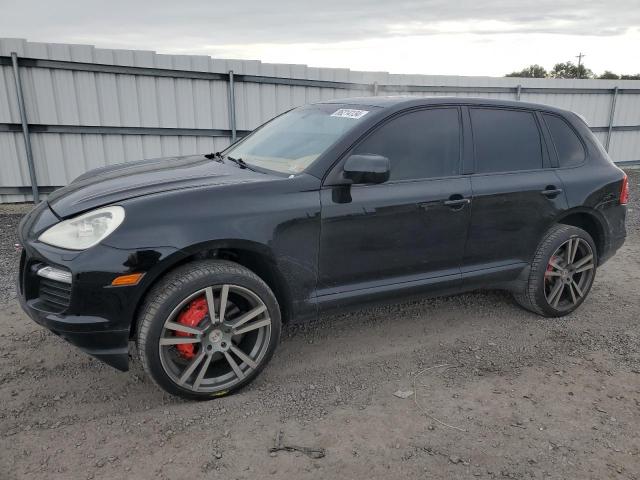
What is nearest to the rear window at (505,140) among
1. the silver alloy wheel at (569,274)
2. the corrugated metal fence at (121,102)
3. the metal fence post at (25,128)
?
the silver alloy wheel at (569,274)

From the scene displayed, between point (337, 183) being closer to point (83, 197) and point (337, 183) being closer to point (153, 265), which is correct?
point (153, 265)

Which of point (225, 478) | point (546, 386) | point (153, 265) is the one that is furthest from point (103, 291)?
point (546, 386)

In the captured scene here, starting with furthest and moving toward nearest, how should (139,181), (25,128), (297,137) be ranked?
(25,128)
(297,137)
(139,181)

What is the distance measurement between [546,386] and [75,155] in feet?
25.8

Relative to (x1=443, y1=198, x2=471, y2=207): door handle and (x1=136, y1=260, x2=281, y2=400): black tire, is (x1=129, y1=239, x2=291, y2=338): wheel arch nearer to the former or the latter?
(x1=136, y1=260, x2=281, y2=400): black tire

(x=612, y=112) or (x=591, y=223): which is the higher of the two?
(x=612, y=112)

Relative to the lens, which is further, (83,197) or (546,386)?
(546,386)

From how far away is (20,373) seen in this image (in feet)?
10.6

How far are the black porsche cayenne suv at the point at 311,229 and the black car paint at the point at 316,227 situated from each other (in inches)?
0.4

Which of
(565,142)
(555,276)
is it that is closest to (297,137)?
(565,142)

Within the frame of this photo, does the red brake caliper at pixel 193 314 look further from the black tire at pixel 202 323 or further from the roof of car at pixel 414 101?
the roof of car at pixel 414 101

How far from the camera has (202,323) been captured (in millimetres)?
2850

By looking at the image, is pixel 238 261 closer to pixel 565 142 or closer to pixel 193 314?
pixel 193 314

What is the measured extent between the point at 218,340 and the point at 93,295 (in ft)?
2.41
